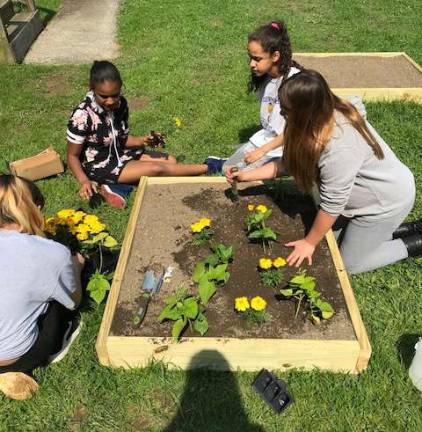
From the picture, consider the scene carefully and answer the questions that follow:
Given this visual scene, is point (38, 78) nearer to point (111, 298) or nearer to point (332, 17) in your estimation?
point (111, 298)

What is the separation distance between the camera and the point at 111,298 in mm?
2697

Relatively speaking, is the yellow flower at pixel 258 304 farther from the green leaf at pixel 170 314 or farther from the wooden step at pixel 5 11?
the wooden step at pixel 5 11

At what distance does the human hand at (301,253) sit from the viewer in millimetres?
2842

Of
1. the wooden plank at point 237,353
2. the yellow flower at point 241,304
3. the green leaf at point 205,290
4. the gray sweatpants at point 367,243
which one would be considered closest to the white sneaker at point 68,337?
the wooden plank at point 237,353

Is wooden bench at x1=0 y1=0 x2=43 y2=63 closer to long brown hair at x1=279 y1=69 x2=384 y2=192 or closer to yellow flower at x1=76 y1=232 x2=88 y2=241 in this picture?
yellow flower at x1=76 y1=232 x2=88 y2=241

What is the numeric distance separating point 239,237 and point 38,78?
4845mm

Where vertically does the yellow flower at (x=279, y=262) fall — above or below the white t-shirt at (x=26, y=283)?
below

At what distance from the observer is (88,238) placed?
317 centimetres

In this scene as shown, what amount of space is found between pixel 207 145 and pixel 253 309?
276cm

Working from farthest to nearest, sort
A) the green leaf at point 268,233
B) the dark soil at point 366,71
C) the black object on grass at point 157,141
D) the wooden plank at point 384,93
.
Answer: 1. the dark soil at point 366,71
2. the wooden plank at point 384,93
3. the black object on grass at point 157,141
4. the green leaf at point 268,233

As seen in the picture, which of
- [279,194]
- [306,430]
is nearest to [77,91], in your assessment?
[279,194]

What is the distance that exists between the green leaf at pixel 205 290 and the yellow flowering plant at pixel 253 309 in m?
0.16

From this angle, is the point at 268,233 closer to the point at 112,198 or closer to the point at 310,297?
the point at 310,297

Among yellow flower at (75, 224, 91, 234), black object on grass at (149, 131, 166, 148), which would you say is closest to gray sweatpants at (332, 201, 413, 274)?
yellow flower at (75, 224, 91, 234)
